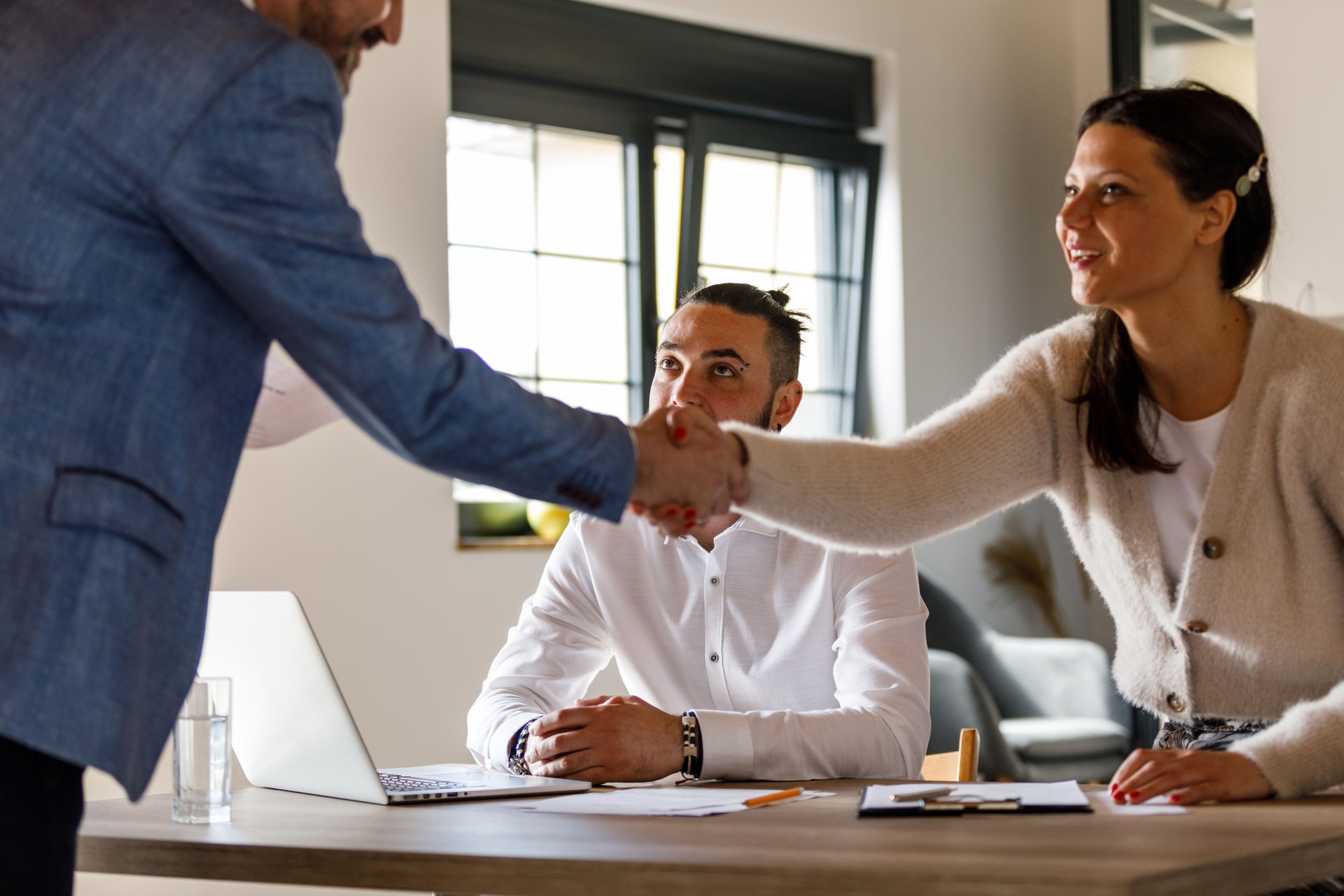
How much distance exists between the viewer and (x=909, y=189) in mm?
5102

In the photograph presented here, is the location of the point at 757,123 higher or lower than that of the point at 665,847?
higher

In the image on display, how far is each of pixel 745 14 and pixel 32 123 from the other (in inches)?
154

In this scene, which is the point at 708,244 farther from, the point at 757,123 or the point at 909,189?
the point at 909,189

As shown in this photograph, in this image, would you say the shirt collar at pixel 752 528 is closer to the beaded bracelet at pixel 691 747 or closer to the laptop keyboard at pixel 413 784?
the beaded bracelet at pixel 691 747

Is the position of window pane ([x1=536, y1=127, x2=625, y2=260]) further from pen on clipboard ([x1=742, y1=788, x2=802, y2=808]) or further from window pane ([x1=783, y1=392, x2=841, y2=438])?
pen on clipboard ([x1=742, y1=788, x2=802, y2=808])

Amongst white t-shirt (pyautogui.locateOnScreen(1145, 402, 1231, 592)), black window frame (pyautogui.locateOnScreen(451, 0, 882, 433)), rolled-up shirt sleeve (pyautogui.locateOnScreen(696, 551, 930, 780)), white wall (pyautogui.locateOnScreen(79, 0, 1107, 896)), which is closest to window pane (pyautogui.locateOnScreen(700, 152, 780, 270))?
black window frame (pyautogui.locateOnScreen(451, 0, 882, 433))

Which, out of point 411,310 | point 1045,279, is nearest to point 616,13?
point 1045,279

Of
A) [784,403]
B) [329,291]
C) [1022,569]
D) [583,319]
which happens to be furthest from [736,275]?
[329,291]

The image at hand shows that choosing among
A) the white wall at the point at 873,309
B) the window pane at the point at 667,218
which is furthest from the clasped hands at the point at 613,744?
the window pane at the point at 667,218

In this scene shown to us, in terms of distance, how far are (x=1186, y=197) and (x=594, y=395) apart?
304 cm

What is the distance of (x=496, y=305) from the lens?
4.34 m

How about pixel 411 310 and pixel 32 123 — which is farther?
pixel 411 310

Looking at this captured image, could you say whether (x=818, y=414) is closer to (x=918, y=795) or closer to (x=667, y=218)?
(x=667, y=218)

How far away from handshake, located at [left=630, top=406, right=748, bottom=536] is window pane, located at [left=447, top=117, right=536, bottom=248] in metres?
2.84
